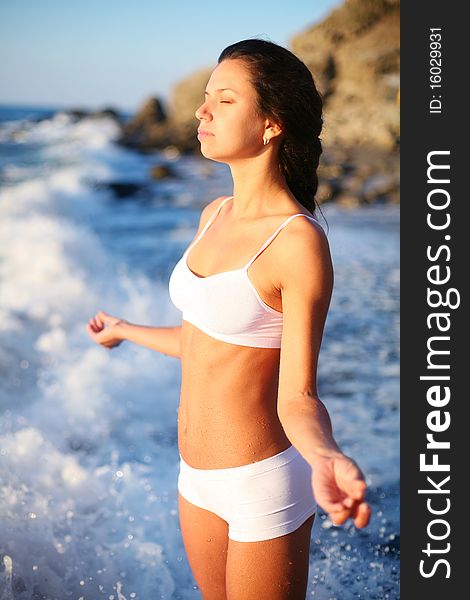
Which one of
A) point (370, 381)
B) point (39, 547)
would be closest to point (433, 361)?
point (39, 547)

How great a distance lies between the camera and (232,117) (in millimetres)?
2154

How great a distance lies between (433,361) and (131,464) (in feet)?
7.04

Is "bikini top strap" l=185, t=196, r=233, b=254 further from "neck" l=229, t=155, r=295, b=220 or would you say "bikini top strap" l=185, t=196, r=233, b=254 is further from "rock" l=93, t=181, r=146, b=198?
"rock" l=93, t=181, r=146, b=198

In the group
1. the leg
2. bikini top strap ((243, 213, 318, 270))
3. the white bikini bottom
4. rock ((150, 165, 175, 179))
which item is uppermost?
bikini top strap ((243, 213, 318, 270))

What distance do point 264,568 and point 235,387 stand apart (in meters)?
0.48

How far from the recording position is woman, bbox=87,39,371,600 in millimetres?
2002

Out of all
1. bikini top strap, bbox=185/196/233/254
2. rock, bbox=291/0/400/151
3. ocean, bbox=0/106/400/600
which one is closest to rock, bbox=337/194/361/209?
ocean, bbox=0/106/400/600

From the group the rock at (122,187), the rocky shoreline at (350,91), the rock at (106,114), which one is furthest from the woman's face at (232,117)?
the rock at (106,114)

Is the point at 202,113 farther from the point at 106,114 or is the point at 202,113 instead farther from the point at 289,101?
the point at 106,114

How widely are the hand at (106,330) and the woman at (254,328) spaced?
1.88 feet

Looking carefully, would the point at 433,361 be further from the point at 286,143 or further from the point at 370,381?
the point at 370,381

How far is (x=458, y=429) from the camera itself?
3.41 metres

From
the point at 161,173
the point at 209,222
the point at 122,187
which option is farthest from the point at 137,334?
the point at 161,173

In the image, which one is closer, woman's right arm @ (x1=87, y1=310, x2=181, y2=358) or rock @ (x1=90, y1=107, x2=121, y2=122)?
woman's right arm @ (x1=87, y1=310, x2=181, y2=358)
